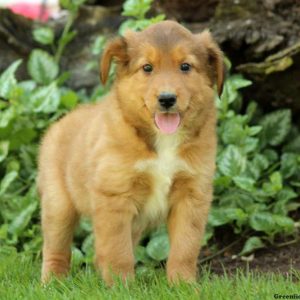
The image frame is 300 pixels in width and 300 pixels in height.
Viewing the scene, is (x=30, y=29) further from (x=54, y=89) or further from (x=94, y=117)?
(x=94, y=117)

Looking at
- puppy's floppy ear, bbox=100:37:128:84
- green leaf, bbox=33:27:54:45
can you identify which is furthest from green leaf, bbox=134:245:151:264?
green leaf, bbox=33:27:54:45

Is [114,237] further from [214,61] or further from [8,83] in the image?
[8,83]

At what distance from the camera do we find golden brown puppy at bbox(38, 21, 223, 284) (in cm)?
489

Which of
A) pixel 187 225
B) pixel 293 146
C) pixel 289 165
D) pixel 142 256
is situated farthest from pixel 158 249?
pixel 293 146

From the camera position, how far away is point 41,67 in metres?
7.57

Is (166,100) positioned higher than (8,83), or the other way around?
(166,100)

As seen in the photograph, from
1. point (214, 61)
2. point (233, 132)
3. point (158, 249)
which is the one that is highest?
point (214, 61)

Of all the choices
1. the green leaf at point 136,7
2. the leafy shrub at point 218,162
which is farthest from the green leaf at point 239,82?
the green leaf at point 136,7

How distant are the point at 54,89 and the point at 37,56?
1.85 ft

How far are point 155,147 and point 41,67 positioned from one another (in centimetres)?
282

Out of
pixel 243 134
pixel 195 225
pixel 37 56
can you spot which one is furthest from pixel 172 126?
pixel 37 56

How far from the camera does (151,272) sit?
5.69 metres

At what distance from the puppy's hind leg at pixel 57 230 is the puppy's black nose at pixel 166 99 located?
125 cm

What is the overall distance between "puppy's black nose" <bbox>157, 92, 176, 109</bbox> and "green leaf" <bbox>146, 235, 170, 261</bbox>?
69.0 inches
